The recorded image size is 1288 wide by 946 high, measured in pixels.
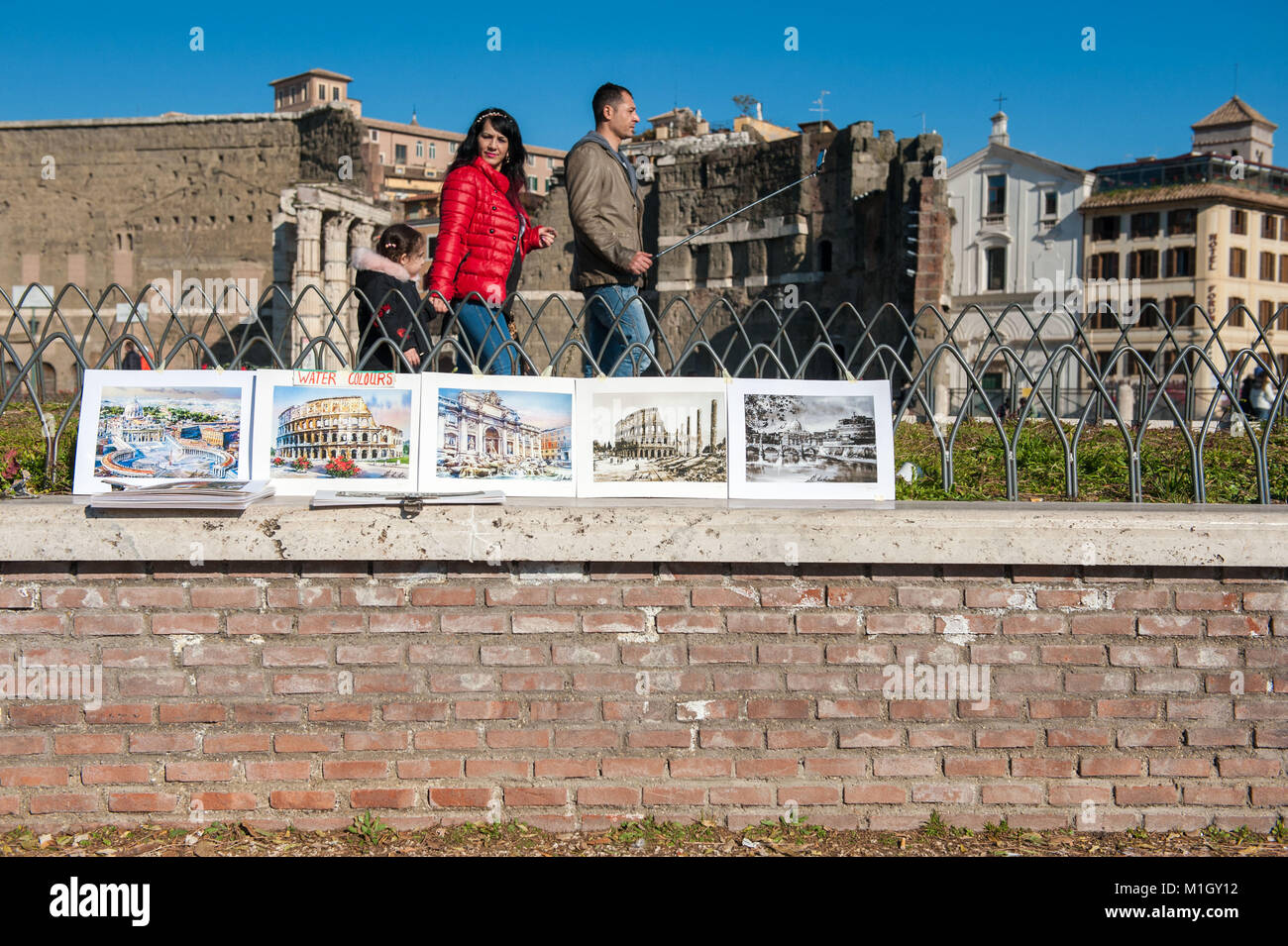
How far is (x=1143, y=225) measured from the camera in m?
38.0

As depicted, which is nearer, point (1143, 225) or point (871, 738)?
point (871, 738)

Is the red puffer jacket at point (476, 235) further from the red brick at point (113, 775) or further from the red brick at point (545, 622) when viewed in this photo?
the red brick at point (113, 775)

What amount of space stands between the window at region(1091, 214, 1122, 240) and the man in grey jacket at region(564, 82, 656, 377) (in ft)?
125

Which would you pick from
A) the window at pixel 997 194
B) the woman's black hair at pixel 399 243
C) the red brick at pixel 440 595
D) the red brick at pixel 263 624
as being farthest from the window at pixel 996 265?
the red brick at pixel 263 624

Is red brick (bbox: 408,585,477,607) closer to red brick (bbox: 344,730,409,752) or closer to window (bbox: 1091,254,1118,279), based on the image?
red brick (bbox: 344,730,409,752)

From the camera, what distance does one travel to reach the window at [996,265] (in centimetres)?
4009

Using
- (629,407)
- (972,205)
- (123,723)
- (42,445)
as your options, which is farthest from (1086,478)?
(972,205)

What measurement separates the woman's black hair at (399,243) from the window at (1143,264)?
38465mm

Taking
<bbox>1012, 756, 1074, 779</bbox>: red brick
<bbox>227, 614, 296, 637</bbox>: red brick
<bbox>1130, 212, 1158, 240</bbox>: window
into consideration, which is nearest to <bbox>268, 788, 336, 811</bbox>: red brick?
<bbox>227, 614, 296, 637</bbox>: red brick

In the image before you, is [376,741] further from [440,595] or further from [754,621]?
[754,621]

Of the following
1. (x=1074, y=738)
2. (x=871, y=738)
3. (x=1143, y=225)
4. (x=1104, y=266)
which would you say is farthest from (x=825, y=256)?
(x=871, y=738)

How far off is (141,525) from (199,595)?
29 centimetres

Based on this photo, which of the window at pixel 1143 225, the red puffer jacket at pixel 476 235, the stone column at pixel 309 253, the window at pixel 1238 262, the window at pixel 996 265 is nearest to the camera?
the red puffer jacket at pixel 476 235

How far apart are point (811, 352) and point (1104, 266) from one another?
39620mm
